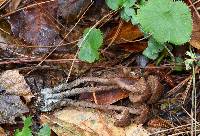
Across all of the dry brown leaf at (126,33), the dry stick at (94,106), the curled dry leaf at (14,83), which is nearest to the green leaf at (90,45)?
the dry brown leaf at (126,33)

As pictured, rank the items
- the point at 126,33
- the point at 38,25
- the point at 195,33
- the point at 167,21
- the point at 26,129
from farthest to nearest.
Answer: the point at 38,25 → the point at 126,33 → the point at 195,33 → the point at 26,129 → the point at 167,21

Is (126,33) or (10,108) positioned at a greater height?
(126,33)

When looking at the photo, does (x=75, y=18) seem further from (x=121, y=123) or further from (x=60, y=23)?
(x=121, y=123)

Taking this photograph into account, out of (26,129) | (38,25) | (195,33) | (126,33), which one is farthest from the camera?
(38,25)

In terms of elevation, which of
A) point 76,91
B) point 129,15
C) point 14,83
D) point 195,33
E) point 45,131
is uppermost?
point 129,15

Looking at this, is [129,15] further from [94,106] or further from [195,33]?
[94,106]

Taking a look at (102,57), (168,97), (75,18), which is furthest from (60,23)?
(168,97)

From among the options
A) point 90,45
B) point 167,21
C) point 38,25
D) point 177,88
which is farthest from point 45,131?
point 167,21
